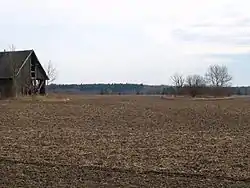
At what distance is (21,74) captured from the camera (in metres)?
67.1

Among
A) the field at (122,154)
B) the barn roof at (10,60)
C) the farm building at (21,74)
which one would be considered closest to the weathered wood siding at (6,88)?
the farm building at (21,74)

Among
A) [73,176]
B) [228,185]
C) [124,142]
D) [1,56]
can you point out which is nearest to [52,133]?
[124,142]

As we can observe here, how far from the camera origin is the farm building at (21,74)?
64637 mm

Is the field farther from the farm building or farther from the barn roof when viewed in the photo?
the barn roof

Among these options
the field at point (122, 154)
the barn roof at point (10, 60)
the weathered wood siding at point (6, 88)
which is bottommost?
the field at point (122, 154)

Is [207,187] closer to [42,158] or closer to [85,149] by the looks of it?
[42,158]

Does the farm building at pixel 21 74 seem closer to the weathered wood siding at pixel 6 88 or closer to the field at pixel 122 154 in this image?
the weathered wood siding at pixel 6 88

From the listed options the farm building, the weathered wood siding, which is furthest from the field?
the farm building

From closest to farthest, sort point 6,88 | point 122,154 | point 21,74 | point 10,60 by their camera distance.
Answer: point 122,154 → point 6,88 → point 10,60 → point 21,74

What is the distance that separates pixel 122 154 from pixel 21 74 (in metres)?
53.6

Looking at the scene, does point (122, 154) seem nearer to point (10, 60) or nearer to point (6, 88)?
point (6, 88)

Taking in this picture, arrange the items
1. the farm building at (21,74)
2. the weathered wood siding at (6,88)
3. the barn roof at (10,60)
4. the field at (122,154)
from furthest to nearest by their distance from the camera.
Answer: the barn roof at (10,60) → the farm building at (21,74) → the weathered wood siding at (6,88) → the field at (122,154)

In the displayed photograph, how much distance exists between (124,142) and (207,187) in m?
8.48

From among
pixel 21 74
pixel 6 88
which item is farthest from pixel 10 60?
pixel 6 88
